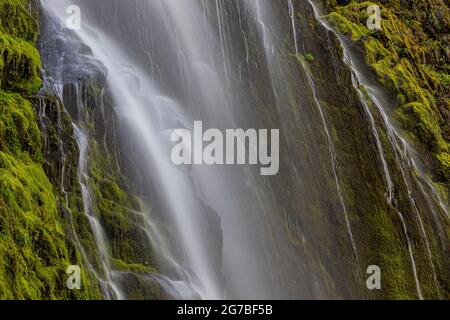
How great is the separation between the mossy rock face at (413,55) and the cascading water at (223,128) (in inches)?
36.9

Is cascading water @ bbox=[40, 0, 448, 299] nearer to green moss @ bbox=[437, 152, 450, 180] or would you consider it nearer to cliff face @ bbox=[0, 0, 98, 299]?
cliff face @ bbox=[0, 0, 98, 299]

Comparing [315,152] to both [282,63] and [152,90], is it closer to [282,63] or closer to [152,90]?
[282,63]

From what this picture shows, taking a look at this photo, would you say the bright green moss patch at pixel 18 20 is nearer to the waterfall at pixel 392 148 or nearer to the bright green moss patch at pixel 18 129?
the bright green moss patch at pixel 18 129

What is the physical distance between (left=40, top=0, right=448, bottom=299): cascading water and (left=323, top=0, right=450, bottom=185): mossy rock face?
94 centimetres

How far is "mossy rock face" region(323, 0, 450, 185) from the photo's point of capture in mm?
18859

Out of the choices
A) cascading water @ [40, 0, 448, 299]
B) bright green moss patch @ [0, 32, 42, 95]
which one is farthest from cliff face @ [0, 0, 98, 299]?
cascading water @ [40, 0, 448, 299]

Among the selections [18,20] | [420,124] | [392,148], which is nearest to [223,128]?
[392,148]

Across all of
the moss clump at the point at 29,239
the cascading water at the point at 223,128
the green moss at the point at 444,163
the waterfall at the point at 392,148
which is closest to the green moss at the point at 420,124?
the green moss at the point at 444,163

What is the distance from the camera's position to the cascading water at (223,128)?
501 inches

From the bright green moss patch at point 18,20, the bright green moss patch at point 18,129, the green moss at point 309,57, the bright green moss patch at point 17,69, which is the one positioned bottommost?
the bright green moss patch at point 18,129

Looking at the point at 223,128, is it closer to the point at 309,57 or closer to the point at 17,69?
the point at 309,57

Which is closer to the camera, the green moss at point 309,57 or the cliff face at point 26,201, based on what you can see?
the cliff face at point 26,201

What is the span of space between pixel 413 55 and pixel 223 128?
8135 millimetres

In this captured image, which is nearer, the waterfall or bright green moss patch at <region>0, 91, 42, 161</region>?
bright green moss patch at <region>0, 91, 42, 161</region>
